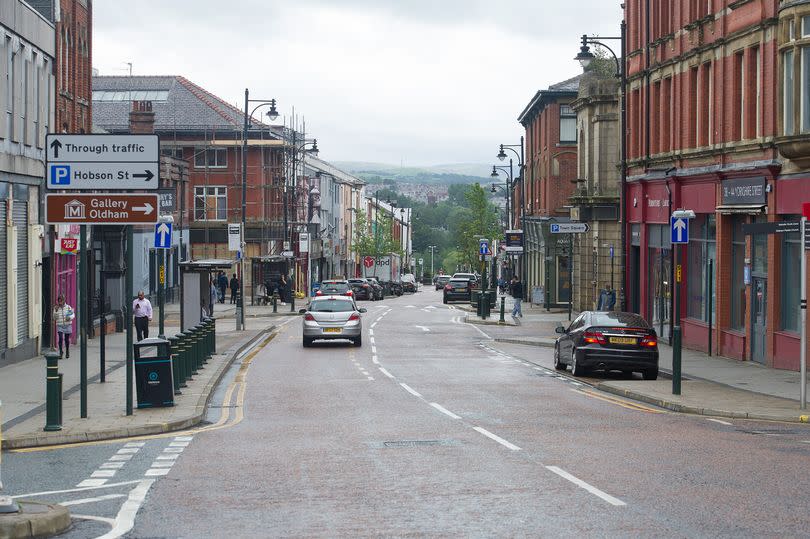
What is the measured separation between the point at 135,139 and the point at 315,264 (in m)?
87.8

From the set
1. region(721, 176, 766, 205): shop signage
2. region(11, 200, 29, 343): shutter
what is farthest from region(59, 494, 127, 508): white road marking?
region(721, 176, 766, 205): shop signage

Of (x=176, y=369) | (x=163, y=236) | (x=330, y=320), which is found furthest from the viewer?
(x=330, y=320)

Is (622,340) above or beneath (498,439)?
above

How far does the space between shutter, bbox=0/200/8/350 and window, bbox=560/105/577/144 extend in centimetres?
4705

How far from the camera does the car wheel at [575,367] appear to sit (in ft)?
92.2

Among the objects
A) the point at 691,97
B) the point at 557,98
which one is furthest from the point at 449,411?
the point at 557,98

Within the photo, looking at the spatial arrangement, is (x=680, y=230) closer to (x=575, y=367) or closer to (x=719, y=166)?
(x=719, y=166)

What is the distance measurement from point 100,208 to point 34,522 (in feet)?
30.4

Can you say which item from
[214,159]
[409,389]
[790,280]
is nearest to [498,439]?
[409,389]

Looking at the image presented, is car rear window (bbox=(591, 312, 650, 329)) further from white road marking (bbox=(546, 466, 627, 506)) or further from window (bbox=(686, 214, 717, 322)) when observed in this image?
white road marking (bbox=(546, 466, 627, 506))

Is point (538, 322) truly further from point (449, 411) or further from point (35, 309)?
point (449, 411)

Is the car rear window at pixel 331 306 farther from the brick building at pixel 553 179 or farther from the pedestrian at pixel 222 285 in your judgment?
the pedestrian at pixel 222 285

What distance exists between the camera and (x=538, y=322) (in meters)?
55.6

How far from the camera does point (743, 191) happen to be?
31750 mm
